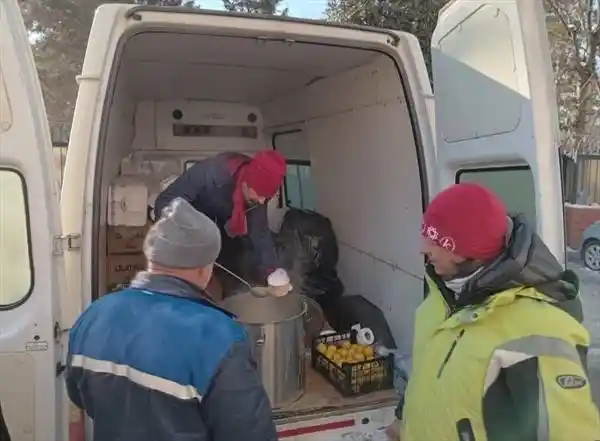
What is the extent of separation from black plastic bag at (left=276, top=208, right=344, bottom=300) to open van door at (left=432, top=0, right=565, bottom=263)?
2087 millimetres

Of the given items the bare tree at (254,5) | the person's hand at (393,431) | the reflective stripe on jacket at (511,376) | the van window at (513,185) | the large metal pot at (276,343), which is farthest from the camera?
the bare tree at (254,5)

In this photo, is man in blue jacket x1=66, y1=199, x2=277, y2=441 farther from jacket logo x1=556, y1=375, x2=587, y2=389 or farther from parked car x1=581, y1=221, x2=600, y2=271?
parked car x1=581, y1=221, x2=600, y2=271

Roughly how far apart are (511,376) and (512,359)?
4 cm

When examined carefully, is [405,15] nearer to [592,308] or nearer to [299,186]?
[592,308]

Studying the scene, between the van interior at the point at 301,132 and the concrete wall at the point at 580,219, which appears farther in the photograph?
the concrete wall at the point at 580,219

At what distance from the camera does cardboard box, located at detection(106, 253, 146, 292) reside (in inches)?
195

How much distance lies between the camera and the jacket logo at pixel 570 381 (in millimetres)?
1574

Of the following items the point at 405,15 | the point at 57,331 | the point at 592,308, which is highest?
the point at 405,15

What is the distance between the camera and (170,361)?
5.56 ft

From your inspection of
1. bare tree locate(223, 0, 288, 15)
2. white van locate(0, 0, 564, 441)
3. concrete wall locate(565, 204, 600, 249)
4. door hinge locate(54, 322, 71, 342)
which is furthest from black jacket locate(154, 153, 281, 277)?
bare tree locate(223, 0, 288, 15)

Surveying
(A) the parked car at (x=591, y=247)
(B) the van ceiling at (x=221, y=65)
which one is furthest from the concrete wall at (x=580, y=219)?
(B) the van ceiling at (x=221, y=65)

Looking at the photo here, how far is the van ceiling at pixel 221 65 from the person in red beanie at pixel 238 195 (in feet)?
2.18

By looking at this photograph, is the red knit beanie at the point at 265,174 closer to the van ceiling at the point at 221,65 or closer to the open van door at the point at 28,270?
the van ceiling at the point at 221,65

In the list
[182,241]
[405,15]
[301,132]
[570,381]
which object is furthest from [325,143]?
[405,15]
